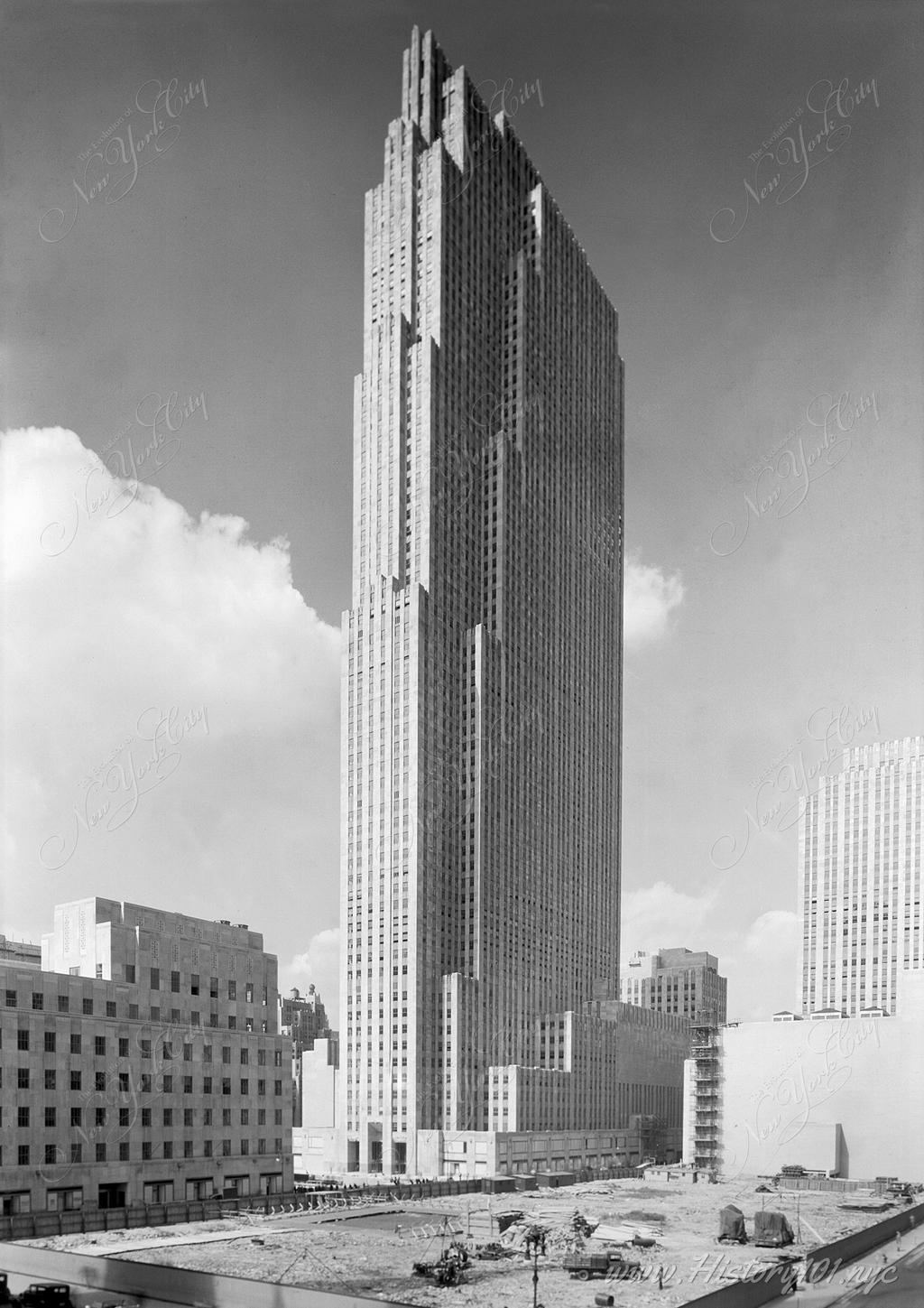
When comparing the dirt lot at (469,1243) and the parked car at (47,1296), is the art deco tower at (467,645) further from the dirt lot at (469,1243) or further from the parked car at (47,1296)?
the parked car at (47,1296)

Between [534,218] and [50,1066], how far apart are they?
134392 mm

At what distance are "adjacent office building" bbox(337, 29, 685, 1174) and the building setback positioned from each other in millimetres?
44234

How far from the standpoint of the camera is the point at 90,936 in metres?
Result: 84.9

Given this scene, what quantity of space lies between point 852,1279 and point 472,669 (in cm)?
10014

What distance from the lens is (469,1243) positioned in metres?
64.0

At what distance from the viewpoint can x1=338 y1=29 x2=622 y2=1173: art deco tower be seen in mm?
140375

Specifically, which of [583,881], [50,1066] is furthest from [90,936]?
[583,881]

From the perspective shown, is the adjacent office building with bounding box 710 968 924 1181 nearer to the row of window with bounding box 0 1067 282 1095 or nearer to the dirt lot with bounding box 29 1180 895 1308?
the dirt lot with bounding box 29 1180 895 1308

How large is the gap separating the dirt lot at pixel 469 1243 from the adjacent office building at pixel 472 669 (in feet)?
154

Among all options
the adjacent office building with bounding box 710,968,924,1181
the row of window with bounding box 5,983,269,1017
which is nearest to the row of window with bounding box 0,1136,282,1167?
the row of window with bounding box 5,983,269,1017

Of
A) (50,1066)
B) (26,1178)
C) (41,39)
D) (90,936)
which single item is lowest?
(26,1178)

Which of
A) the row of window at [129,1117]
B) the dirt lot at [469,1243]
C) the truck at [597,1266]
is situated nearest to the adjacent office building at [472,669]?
the row of window at [129,1117]

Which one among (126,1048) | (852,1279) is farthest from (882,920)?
(852,1279)

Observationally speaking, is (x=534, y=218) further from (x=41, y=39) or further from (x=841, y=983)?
(x=41, y=39)
